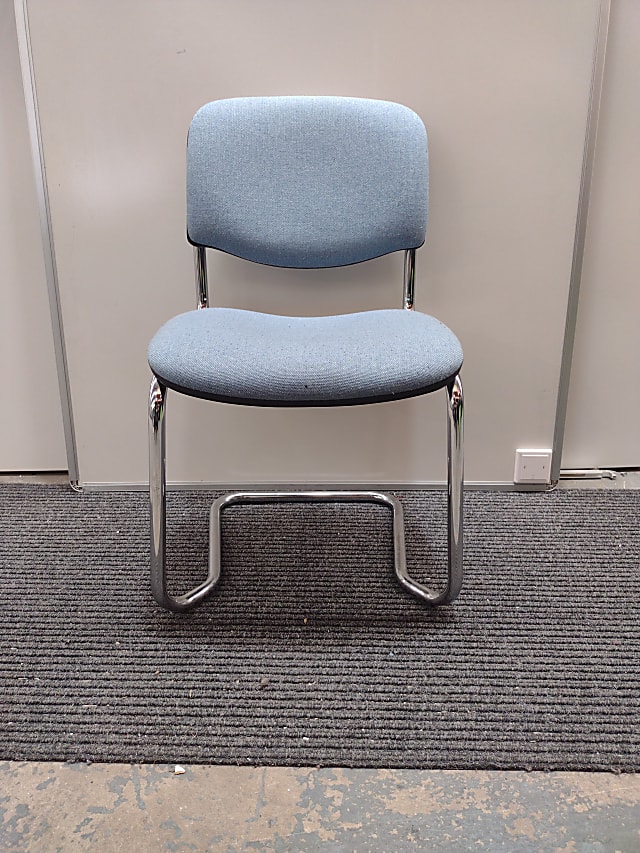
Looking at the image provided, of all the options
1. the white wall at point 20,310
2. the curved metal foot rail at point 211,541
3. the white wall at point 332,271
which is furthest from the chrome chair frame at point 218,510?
the white wall at point 20,310

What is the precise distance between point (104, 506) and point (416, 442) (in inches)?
28.4

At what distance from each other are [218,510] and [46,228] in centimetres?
68

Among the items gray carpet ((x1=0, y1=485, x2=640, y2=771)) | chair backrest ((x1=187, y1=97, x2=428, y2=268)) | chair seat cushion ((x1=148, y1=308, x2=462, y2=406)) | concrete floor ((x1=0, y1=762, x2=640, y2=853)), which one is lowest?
gray carpet ((x1=0, y1=485, x2=640, y2=771))

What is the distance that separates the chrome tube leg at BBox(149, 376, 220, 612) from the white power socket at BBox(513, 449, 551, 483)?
791mm

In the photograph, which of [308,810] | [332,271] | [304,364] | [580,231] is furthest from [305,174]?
[308,810]

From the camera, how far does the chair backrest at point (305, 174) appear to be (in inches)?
49.0

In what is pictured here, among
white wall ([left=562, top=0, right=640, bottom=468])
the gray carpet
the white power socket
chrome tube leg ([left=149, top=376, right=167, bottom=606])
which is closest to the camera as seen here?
the gray carpet

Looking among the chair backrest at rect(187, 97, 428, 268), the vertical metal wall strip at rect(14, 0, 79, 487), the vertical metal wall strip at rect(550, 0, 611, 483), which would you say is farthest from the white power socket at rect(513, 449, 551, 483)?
the vertical metal wall strip at rect(14, 0, 79, 487)

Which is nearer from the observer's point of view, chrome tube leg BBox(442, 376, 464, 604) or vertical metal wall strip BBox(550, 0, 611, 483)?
chrome tube leg BBox(442, 376, 464, 604)

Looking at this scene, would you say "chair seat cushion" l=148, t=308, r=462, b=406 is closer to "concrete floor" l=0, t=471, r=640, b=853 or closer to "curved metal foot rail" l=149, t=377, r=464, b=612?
"curved metal foot rail" l=149, t=377, r=464, b=612

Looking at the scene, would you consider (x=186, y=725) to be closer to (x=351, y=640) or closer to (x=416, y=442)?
(x=351, y=640)

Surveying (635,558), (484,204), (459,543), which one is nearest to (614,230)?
(484,204)

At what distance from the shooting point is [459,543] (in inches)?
44.2

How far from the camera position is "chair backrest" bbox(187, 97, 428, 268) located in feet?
4.08
